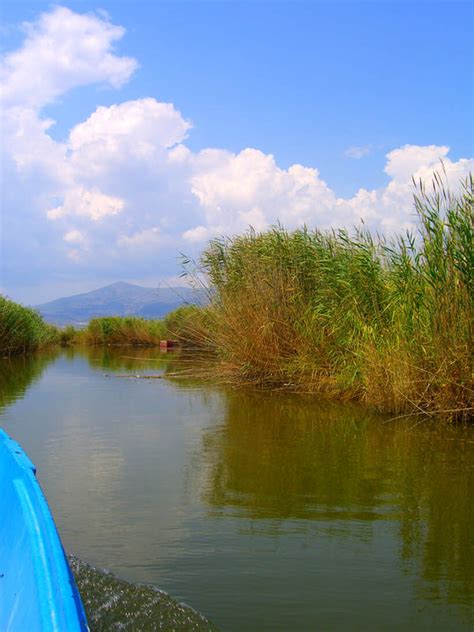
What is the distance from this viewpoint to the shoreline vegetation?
23.0 feet

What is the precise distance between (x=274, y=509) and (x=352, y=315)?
4864 millimetres

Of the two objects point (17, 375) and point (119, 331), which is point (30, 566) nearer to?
point (17, 375)

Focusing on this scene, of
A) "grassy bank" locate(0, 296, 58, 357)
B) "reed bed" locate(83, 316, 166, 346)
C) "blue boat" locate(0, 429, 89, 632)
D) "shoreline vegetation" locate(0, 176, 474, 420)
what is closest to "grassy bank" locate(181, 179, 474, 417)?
"shoreline vegetation" locate(0, 176, 474, 420)

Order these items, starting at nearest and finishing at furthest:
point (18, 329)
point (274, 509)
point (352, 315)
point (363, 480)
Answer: point (274, 509) < point (363, 480) < point (352, 315) < point (18, 329)

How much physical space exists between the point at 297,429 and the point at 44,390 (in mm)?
5495

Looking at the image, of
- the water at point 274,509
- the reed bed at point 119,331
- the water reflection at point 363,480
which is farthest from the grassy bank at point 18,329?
the water reflection at point 363,480

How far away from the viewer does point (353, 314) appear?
8922mm

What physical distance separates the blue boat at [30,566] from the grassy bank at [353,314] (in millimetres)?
5150

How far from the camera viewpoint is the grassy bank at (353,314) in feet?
23.0

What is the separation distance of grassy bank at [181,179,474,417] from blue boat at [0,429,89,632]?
515 centimetres

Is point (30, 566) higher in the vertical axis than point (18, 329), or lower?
lower

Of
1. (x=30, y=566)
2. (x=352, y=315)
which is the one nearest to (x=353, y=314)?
(x=352, y=315)

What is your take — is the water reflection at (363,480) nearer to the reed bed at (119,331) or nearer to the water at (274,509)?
the water at (274,509)

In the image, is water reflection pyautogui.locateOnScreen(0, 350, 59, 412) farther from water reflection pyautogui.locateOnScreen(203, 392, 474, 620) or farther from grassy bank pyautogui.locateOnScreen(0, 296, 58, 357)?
water reflection pyautogui.locateOnScreen(203, 392, 474, 620)
